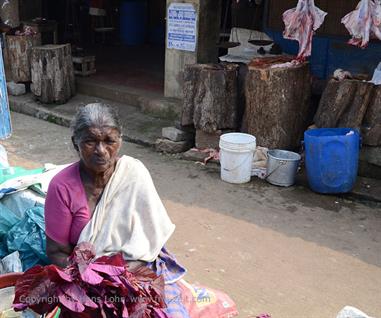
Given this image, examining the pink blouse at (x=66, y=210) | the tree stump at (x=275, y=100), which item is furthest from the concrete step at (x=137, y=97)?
the pink blouse at (x=66, y=210)

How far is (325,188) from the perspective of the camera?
16.8 ft

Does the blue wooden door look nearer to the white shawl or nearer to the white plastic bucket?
the white plastic bucket

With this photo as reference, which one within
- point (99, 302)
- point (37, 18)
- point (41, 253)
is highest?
point (37, 18)

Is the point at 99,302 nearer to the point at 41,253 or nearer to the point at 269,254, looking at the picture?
the point at 41,253

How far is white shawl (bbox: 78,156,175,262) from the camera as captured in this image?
236 centimetres

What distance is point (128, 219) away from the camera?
7.90ft

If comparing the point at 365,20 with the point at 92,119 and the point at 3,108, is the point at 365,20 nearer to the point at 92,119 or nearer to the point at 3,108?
the point at 3,108

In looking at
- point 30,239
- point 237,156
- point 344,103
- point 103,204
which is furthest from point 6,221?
point 344,103

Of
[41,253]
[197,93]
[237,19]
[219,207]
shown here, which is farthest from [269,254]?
[237,19]

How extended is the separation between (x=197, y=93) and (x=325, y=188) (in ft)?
6.07

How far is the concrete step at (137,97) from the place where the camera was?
7.23 meters

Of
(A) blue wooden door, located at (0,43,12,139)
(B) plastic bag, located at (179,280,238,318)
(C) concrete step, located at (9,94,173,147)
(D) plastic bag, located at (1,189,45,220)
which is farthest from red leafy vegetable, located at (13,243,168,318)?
(C) concrete step, located at (9,94,173,147)

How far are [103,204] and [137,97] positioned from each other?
17.9 ft

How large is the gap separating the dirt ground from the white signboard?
78.3 inches
